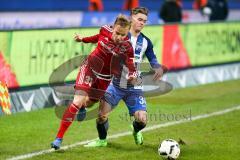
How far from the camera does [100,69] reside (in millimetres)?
10430

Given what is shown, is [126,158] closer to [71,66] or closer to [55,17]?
[71,66]

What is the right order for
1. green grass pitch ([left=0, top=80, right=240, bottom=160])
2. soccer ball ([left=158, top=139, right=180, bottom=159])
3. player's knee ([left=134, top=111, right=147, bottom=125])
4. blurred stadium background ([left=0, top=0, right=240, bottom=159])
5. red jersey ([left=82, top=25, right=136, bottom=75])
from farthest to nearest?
blurred stadium background ([left=0, top=0, right=240, bottom=159]) < player's knee ([left=134, top=111, right=147, bottom=125]) < red jersey ([left=82, top=25, right=136, bottom=75]) < green grass pitch ([left=0, top=80, right=240, bottom=160]) < soccer ball ([left=158, top=139, right=180, bottom=159])

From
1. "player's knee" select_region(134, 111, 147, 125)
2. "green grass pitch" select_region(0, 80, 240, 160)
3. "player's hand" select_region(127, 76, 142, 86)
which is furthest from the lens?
"player's knee" select_region(134, 111, 147, 125)

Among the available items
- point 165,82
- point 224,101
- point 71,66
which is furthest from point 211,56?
point 71,66

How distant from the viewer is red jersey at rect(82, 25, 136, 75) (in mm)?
10211

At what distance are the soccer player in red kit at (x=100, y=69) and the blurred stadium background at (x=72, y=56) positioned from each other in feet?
2.46

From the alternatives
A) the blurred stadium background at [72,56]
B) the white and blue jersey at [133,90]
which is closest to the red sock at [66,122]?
the blurred stadium background at [72,56]

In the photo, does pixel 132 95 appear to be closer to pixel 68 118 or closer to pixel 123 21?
pixel 68 118

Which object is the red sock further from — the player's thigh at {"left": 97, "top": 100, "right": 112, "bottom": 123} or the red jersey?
the red jersey

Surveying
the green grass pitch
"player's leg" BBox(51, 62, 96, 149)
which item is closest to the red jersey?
"player's leg" BBox(51, 62, 96, 149)

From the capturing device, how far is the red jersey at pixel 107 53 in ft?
33.5

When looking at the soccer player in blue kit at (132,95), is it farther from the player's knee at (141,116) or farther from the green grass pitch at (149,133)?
the green grass pitch at (149,133)

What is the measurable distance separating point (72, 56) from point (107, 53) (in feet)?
16.9

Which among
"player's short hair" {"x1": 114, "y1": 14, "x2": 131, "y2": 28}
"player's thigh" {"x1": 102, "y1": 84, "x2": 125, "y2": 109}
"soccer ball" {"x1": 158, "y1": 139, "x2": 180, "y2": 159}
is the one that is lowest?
"soccer ball" {"x1": 158, "y1": 139, "x2": 180, "y2": 159}
